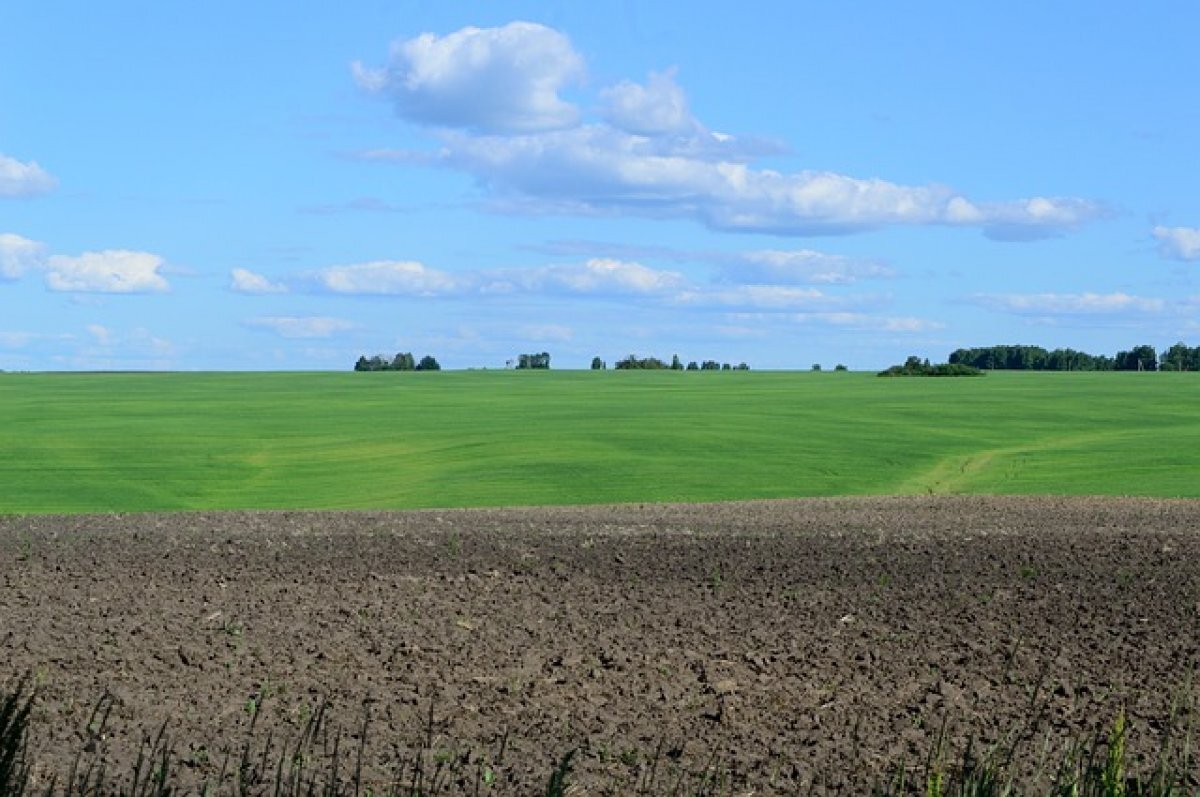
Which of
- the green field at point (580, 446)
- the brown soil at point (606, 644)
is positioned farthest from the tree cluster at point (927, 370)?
the brown soil at point (606, 644)

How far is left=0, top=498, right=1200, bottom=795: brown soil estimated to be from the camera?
297 inches

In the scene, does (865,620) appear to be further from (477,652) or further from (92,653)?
(92,653)

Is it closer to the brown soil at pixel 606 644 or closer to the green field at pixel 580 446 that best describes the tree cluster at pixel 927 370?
the green field at pixel 580 446

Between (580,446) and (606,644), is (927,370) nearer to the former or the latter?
(580,446)

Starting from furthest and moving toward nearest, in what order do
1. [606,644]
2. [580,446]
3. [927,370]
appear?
[927,370], [580,446], [606,644]

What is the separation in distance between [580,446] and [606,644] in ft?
63.3

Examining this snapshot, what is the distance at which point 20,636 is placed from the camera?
31.7 ft

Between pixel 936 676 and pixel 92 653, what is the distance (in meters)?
5.04

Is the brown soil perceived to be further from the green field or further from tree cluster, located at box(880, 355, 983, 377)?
tree cluster, located at box(880, 355, 983, 377)

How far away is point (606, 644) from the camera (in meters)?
9.46

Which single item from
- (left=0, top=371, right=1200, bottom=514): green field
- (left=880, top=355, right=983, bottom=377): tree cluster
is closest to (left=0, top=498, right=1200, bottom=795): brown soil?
(left=0, top=371, right=1200, bottom=514): green field

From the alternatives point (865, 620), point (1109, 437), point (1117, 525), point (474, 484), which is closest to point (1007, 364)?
point (1109, 437)

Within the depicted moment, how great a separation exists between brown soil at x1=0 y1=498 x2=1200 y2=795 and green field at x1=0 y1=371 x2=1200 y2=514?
919 cm

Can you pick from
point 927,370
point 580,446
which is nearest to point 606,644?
point 580,446
